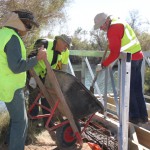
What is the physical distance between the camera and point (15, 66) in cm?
294

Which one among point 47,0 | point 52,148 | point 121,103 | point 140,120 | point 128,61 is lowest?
point 52,148

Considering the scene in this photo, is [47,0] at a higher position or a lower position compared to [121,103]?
higher

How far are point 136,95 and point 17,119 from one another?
1.75 metres

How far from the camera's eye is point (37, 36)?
538cm

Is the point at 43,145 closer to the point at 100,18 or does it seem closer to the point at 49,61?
the point at 49,61

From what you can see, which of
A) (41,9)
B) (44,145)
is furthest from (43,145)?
(41,9)

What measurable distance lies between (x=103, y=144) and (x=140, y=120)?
61 centimetres

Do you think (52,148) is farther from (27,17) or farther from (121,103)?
(27,17)

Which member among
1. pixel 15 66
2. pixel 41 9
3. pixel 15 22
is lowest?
pixel 15 66

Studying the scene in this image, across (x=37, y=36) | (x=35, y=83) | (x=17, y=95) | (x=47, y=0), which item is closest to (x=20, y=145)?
(x=17, y=95)

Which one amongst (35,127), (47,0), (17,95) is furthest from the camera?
(47,0)

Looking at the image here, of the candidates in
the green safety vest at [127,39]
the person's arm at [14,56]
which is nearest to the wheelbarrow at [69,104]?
the person's arm at [14,56]

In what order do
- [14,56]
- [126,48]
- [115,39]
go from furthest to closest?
[126,48] < [115,39] < [14,56]

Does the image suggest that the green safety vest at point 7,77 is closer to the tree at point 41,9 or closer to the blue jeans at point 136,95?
the blue jeans at point 136,95
